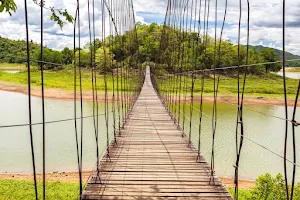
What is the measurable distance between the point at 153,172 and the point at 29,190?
9.89ft

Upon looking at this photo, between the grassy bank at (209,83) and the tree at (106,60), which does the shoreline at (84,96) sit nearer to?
the grassy bank at (209,83)

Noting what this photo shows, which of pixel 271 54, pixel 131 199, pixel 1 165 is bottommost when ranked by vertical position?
pixel 1 165

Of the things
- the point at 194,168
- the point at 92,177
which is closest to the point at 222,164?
the point at 194,168

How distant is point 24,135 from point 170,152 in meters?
6.22

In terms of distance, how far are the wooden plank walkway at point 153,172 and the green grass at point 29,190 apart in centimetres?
151

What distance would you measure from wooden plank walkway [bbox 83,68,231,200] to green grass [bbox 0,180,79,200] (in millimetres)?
1512

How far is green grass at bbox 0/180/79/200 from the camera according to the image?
14.6 ft

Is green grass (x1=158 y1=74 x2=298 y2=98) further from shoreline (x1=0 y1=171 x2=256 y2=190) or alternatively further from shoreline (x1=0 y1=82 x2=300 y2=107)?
shoreline (x1=0 y1=171 x2=256 y2=190)

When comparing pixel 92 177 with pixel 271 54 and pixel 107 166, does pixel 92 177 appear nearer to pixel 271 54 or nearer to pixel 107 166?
pixel 107 166

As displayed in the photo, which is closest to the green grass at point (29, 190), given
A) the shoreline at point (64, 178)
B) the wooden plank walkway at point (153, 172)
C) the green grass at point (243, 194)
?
the shoreline at point (64, 178)

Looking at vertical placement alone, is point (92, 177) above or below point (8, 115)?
above

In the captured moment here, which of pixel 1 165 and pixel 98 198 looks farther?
pixel 1 165

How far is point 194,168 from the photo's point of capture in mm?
2490

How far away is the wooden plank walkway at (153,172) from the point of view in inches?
77.7
